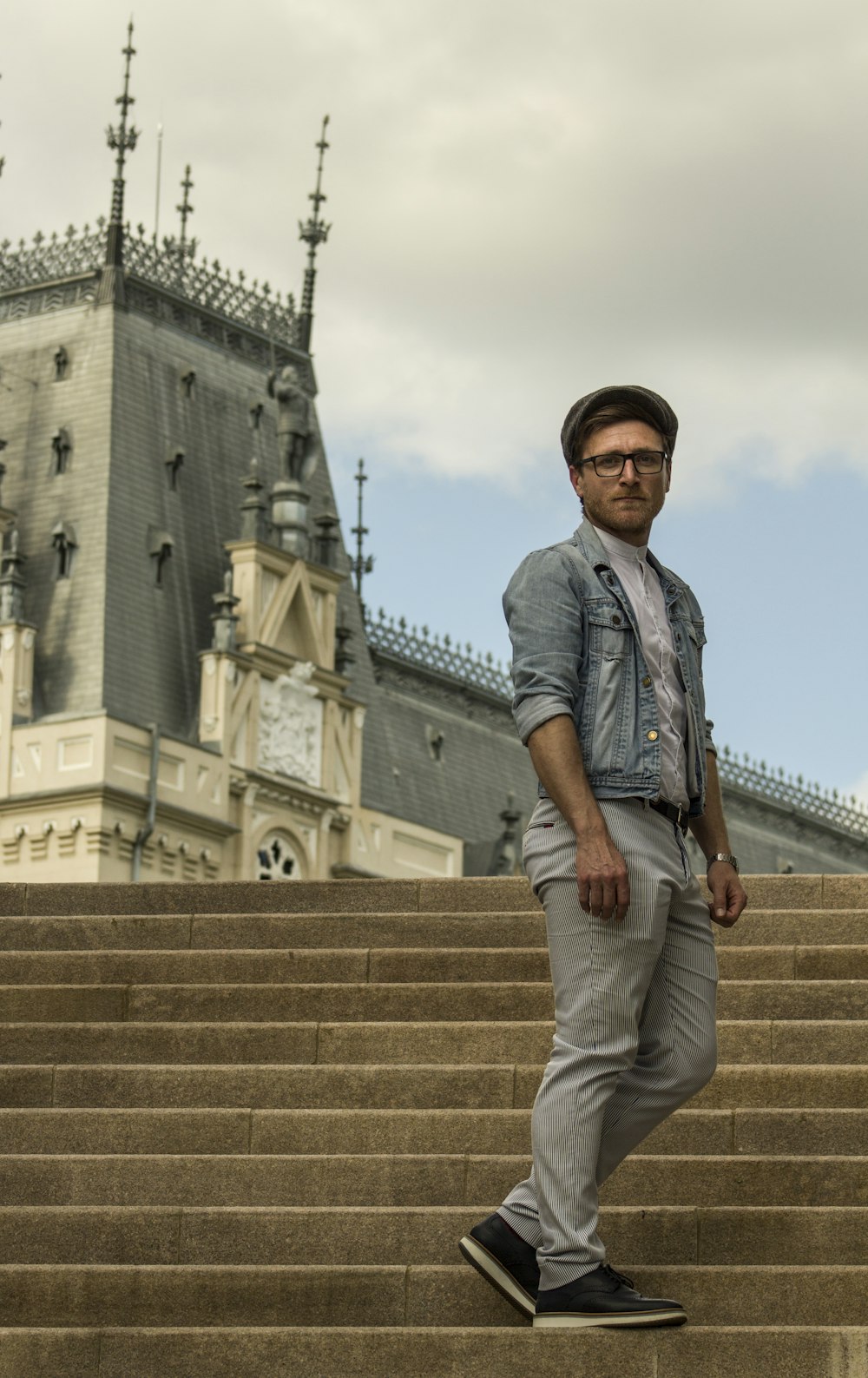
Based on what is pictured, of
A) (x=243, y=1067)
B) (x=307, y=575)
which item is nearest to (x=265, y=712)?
(x=307, y=575)

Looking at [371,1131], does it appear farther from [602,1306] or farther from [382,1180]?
[602,1306]

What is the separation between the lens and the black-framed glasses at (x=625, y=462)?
7918 millimetres

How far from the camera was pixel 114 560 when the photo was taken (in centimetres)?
5806

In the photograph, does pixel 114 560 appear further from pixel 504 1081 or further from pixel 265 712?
pixel 504 1081

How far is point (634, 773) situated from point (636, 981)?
0.55 meters

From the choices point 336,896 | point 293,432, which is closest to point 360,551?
point 293,432

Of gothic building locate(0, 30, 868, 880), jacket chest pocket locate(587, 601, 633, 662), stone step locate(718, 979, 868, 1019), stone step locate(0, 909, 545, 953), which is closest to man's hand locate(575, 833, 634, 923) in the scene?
jacket chest pocket locate(587, 601, 633, 662)

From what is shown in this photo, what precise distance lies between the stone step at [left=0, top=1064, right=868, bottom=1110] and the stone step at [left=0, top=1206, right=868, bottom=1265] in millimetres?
1002

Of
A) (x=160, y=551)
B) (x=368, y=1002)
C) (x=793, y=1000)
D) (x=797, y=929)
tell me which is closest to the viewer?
(x=793, y=1000)

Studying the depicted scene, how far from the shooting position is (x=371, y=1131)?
9.60 metres

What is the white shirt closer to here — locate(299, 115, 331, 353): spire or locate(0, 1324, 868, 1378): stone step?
locate(0, 1324, 868, 1378): stone step

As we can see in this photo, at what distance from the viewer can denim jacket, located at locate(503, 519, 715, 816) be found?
25.5 feet

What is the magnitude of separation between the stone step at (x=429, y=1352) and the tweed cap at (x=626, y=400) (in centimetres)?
234

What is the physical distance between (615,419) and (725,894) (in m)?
1.31
